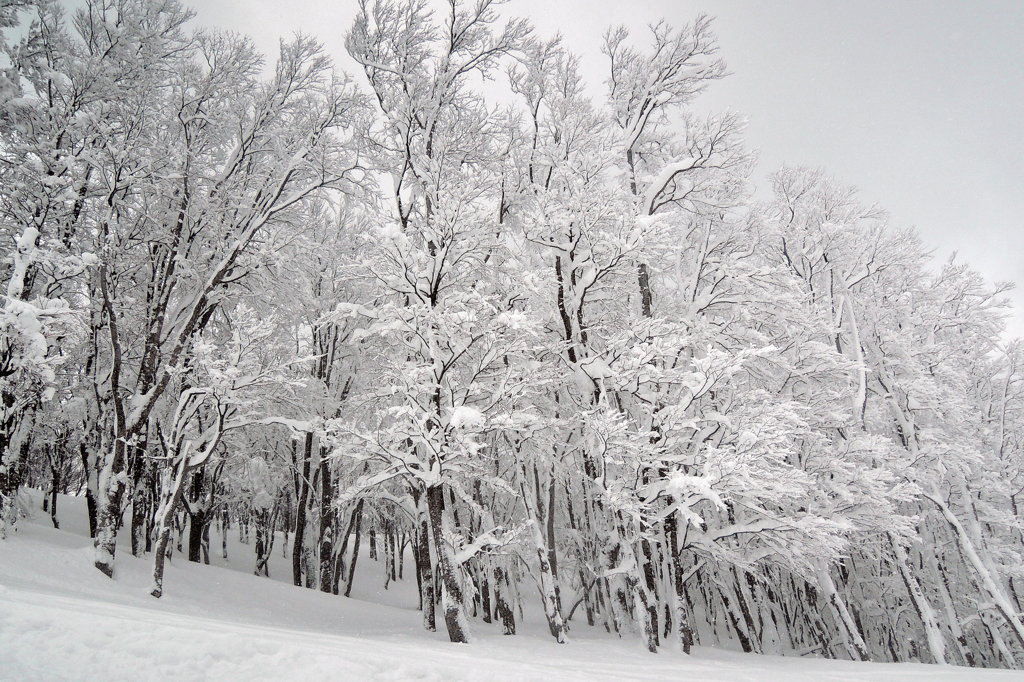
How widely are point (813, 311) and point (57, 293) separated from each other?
17.2 meters

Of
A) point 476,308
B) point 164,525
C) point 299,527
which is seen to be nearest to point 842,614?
point 476,308

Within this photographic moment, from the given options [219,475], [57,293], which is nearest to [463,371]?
[57,293]

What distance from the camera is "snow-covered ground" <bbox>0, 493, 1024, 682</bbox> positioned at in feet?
10.9

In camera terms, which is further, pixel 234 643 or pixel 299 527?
pixel 299 527

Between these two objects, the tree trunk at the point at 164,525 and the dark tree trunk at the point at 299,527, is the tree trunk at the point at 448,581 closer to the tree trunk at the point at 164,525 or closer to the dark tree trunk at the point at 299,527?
the tree trunk at the point at 164,525

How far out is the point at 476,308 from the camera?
913 cm

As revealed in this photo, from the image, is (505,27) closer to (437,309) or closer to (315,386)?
(437,309)

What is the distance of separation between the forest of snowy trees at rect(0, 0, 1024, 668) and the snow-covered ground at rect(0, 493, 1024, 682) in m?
0.79

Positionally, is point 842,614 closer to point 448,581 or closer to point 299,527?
point 448,581

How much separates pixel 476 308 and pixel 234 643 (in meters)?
6.36

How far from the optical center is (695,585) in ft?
60.2

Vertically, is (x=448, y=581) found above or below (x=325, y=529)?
below

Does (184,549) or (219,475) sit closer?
(219,475)

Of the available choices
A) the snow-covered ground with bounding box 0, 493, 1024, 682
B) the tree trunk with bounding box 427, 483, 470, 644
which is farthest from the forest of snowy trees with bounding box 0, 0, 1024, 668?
the snow-covered ground with bounding box 0, 493, 1024, 682
